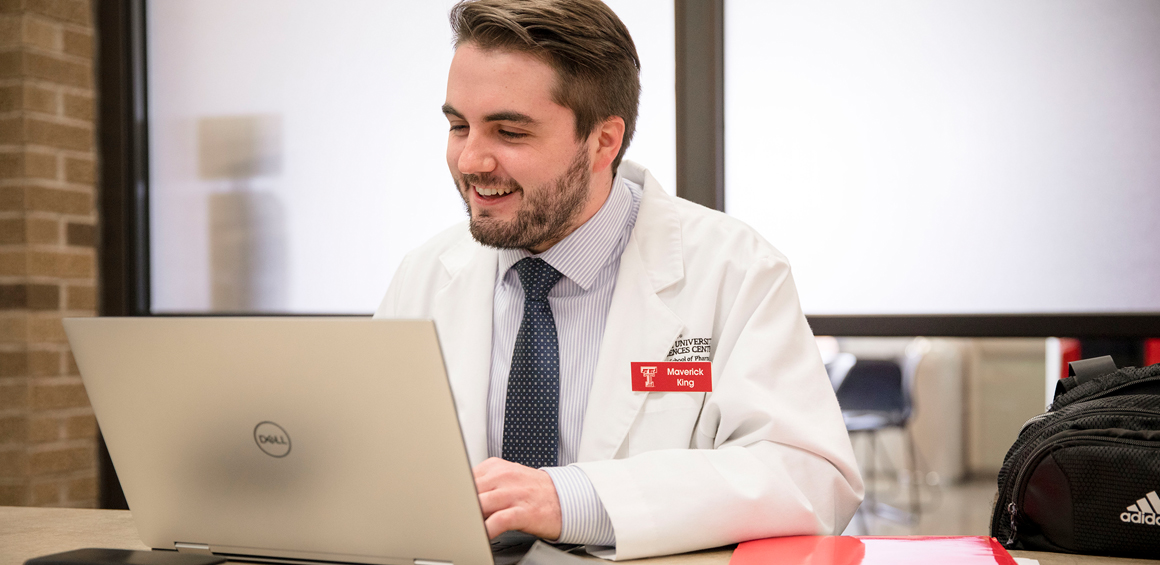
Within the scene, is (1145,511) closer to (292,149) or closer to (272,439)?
(272,439)

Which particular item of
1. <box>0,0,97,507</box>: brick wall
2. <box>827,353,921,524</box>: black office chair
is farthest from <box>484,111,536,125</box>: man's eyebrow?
<box>827,353,921,524</box>: black office chair

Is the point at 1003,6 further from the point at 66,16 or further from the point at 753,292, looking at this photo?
the point at 66,16

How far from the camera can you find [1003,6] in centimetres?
189

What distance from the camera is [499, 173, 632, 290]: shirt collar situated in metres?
1.42

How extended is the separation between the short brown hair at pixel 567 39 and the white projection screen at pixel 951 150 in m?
0.66

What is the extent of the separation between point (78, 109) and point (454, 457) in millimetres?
2204

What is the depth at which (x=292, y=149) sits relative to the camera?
239 cm

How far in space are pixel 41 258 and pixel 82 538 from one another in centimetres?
155

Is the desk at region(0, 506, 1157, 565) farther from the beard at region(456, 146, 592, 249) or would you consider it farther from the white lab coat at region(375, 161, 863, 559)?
the beard at region(456, 146, 592, 249)

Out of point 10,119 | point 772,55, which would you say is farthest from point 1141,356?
point 10,119

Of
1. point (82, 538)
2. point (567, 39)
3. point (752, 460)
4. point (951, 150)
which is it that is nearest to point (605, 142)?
point (567, 39)

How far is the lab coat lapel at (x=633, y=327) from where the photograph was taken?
1308mm

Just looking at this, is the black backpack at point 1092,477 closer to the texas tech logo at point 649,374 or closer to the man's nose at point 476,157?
the texas tech logo at point 649,374

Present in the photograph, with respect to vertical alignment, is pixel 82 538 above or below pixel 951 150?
below
